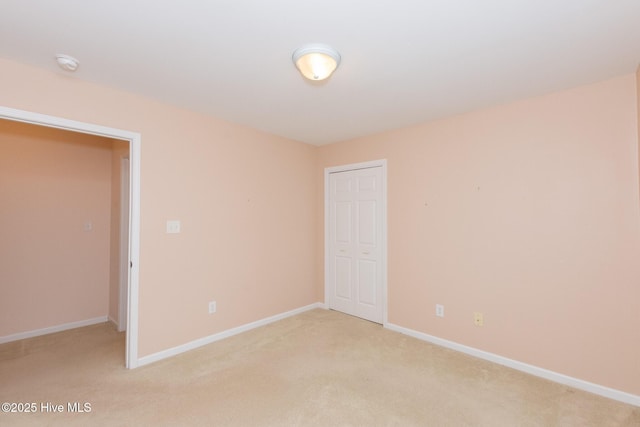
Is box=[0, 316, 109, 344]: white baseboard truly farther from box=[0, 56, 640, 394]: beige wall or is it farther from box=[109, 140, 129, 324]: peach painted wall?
box=[0, 56, 640, 394]: beige wall

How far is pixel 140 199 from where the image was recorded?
2.54 metres

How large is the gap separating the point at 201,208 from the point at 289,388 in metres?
1.88

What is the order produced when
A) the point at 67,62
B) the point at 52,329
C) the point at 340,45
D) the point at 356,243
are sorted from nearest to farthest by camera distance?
the point at 340,45
the point at 67,62
the point at 52,329
the point at 356,243

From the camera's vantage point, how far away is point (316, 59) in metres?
1.80

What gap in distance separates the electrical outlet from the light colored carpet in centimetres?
37

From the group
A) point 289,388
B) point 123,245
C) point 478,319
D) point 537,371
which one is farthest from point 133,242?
point 537,371

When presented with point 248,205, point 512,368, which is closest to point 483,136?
point 512,368

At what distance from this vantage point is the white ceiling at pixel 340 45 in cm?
146

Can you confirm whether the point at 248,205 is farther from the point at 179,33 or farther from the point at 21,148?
the point at 21,148

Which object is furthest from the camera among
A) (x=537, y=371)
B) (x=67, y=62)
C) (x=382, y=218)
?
(x=382, y=218)

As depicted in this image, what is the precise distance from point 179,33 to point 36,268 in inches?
127

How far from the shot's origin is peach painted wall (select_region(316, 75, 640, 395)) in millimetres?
2109

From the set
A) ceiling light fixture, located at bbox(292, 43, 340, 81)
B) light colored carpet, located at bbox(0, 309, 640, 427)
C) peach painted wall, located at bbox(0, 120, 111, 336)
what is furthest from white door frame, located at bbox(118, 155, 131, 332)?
ceiling light fixture, located at bbox(292, 43, 340, 81)

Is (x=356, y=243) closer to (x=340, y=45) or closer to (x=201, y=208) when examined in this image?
(x=201, y=208)
